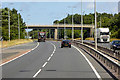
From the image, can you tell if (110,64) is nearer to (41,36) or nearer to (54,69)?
(54,69)

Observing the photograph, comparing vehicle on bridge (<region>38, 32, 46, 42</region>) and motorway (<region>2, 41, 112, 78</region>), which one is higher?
vehicle on bridge (<region>38, 32, 46, 42</region>)

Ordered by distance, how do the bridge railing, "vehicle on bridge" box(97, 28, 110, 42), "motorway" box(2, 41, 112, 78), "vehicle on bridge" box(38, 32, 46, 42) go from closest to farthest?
the bridge railing
"motorway" box(2, 41, 112, 78)
"vehicle on bridge" box(97, 28, 110, 42)
"vehicle on bridge" box(38, 32, 46, 42)

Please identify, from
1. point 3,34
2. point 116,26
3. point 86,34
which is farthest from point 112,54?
point 86,34

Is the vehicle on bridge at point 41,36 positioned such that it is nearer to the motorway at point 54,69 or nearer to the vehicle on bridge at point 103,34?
the vehicle on bridge at point 103,34

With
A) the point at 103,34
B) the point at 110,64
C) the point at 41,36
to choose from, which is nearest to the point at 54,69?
the point at 110,64

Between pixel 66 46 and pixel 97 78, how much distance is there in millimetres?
35890

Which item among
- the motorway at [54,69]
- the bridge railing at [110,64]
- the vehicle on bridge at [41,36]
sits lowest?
the motorway at [54,69]

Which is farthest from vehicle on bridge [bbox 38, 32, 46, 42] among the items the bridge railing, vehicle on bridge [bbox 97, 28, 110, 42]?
the bridge railing

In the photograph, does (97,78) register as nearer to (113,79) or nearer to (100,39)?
(113,79)

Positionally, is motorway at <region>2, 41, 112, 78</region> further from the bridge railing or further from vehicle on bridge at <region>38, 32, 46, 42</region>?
vehicle on bridge at <region>38, 32, 46, 42</region>

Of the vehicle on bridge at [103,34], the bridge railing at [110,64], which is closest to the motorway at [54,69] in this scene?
the bridge railing at [110,64]

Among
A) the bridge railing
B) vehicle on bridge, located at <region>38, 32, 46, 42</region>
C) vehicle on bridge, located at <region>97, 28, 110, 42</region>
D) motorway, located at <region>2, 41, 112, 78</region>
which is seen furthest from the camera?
vehicle on bridge, located at <region>38, 32, 46, 42</region>

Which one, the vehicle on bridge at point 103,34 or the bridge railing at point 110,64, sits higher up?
the vehicle on bridge at point 103,34

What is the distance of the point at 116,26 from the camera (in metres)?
111
